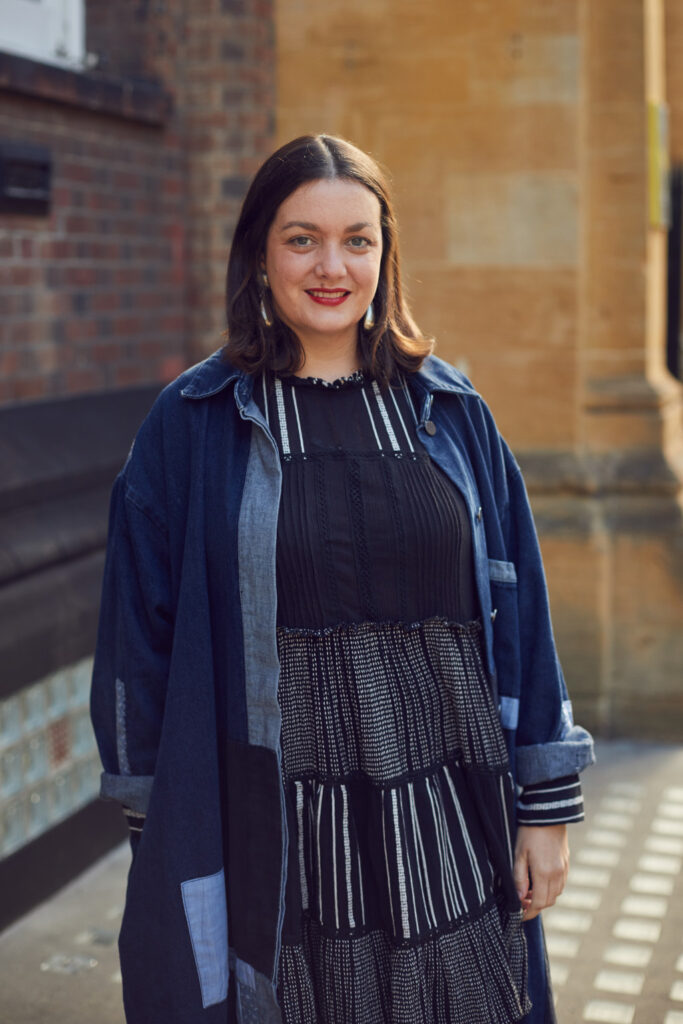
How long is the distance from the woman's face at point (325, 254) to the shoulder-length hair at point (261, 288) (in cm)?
3

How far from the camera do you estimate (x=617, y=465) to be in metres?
5.07

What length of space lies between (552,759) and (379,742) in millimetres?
355

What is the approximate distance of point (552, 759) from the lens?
88.0 inches

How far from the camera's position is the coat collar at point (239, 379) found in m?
2.15

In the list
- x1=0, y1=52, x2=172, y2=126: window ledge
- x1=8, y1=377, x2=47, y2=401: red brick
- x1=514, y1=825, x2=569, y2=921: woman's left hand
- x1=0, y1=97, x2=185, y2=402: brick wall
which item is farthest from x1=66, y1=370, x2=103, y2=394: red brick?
x1=514, y1=825, x2=569, y2=921: woman's left hand

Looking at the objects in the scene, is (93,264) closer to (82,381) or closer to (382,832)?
(82,381)

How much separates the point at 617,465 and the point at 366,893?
3.24 m

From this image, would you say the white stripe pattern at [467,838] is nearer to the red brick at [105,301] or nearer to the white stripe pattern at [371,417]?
the white stripe pattern at [371,417]

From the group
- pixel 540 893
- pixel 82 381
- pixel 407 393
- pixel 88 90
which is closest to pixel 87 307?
pixel 82 381

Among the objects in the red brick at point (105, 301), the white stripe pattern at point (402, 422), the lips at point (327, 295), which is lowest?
the white stripe pattern at point (402, 422)

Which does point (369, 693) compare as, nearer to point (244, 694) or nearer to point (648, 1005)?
point (244, 694)

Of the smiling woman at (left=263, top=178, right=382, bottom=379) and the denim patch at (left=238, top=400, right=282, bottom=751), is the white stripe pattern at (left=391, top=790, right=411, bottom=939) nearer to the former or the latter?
the denim patch at (left=238, top=400, right=282, bottom=751)

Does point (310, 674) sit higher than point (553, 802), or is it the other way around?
point (310, 674)

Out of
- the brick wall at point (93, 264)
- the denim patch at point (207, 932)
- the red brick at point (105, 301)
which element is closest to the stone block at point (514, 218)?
the brick wall at point (93, 264)
